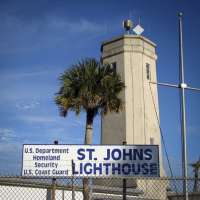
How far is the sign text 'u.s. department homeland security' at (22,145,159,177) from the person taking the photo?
13.6 meters

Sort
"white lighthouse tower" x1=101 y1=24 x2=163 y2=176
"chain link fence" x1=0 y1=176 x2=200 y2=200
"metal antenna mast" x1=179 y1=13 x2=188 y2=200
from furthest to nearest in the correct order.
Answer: "white lighthouse tower" x1=101 y1=24 x2=163 y2=176 < "chain link fence" x1=0 y1=176 x2=200 y2=200 < "metal antenna mast" x1=179 y1=13 x2=188 y2=200

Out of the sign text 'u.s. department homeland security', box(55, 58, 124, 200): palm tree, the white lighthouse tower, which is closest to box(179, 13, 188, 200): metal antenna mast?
the sign text 'u.s. department homeland security'

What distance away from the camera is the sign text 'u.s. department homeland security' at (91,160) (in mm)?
13555

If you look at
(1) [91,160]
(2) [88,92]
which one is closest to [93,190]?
(2) [88,92]

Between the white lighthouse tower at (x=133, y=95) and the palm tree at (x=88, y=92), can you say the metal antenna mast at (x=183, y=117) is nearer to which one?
the palm tree at (x=88, y=92)

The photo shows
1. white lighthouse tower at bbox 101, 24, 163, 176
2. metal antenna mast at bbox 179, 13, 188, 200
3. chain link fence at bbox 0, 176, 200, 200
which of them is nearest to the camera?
metal antenna mast at bbox 179, 13, 188, 200

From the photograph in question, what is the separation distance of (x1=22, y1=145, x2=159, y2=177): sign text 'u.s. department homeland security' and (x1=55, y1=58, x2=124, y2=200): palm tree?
11.2 meters

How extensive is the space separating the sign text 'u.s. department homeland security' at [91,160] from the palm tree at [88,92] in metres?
11.2

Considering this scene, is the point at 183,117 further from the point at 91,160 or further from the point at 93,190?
the point at 93,190

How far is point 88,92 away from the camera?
2558 cm

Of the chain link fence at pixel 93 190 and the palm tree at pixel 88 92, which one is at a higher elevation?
the palm tree at pixel 88 92

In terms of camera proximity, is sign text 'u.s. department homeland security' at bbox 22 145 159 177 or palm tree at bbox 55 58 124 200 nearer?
sign text 'u.s. department homeland security' at bbox 22 145 159 177

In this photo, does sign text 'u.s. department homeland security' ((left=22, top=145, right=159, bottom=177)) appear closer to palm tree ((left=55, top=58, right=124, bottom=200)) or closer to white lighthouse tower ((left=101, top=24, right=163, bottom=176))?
palm tree ((left=55, top=58, right=124, bottom=200))

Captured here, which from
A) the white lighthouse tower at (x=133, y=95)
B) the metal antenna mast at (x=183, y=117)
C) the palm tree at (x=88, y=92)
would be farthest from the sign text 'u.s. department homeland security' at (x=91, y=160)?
the white lighthouse tower at (x=133, y=95)
